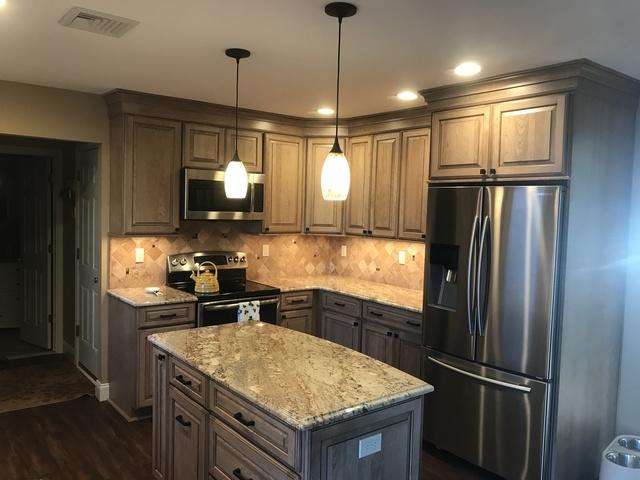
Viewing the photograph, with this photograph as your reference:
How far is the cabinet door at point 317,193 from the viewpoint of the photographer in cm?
505

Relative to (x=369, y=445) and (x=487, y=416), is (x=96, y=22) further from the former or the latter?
(x=487, y=416)

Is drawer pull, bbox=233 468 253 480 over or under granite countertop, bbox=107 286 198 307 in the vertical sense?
under

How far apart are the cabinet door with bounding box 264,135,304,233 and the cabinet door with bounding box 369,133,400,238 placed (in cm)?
76

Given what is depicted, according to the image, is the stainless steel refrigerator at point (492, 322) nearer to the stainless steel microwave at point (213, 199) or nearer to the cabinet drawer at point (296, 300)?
the cabinet drawer at point (296, 300)

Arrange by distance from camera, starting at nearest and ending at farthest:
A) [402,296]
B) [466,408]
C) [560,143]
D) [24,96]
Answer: [560,143], [466,408], [24,96], [402,296]

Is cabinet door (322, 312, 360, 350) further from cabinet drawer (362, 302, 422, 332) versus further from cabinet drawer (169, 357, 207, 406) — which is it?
cabinet drawer (169, 357, 207, 406)

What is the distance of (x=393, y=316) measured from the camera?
4.03 meters

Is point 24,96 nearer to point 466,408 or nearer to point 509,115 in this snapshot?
point 509,115

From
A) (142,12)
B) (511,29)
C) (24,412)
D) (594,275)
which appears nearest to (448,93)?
(511,29)

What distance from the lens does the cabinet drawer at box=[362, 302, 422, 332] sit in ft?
12.6

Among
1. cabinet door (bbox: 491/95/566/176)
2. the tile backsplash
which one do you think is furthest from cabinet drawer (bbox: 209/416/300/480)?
the tile backsplash

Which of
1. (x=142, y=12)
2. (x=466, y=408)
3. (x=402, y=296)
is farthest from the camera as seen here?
(x=402, y=296)

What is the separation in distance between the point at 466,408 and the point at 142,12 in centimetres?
290

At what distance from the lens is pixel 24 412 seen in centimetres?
405
